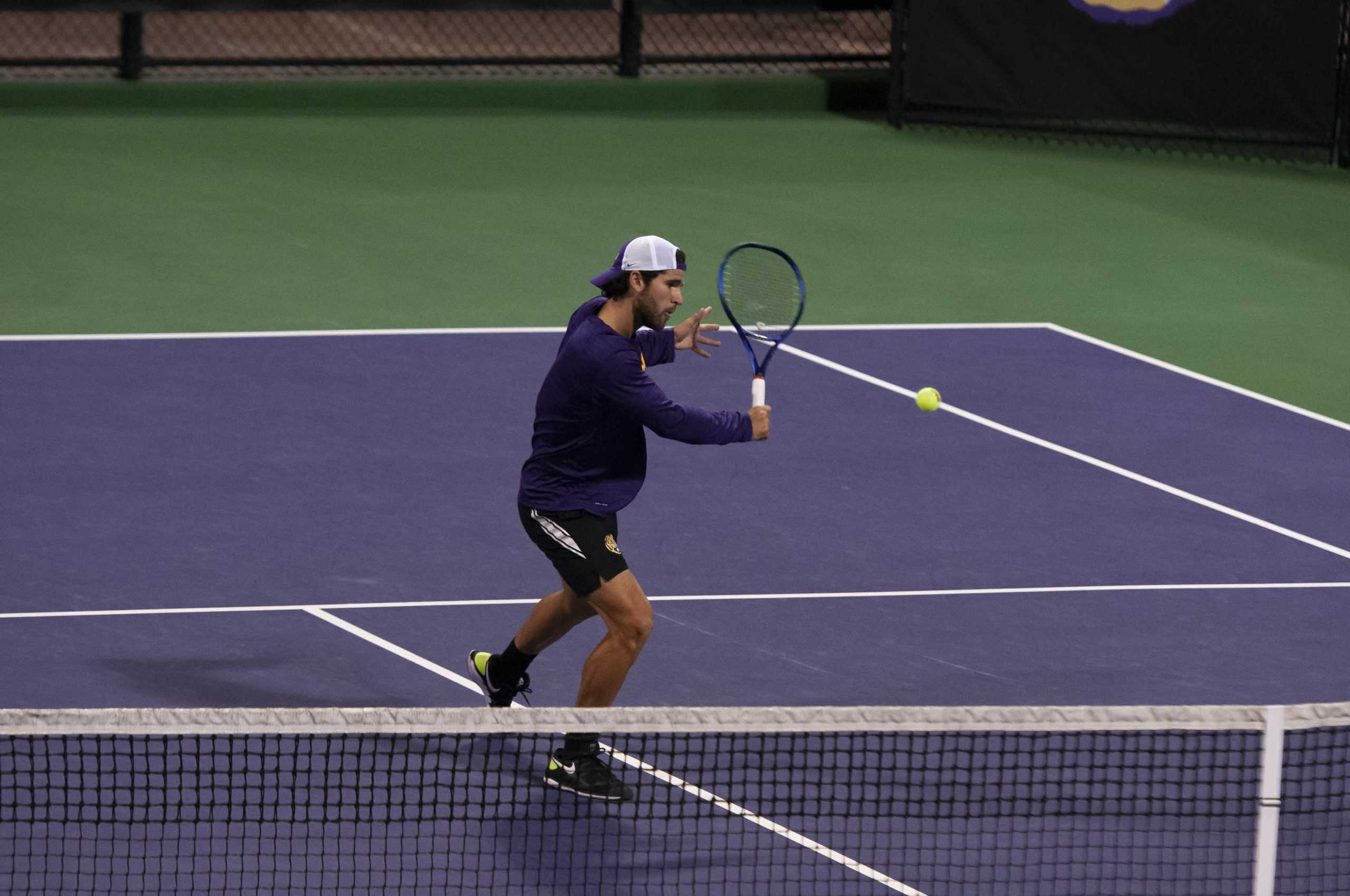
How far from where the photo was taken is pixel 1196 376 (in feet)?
45.9

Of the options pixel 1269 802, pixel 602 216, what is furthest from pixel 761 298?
pixel 602 216

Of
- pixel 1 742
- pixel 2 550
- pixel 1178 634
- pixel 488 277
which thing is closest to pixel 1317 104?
pixel 488 277

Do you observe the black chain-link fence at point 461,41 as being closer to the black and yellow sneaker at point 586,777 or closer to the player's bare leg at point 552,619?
the player's bare leg at point 552,619

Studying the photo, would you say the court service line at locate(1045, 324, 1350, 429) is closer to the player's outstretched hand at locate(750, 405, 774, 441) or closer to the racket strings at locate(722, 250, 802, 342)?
the racket strings at locate(722, 250, 802, 342)

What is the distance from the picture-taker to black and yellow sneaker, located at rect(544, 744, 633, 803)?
755cm

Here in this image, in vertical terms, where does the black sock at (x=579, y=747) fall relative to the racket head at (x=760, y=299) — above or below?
below

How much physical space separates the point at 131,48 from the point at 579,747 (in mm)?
15699

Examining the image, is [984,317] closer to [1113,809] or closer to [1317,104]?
[1317,104]

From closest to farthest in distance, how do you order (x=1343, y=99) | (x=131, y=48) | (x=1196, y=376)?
(x=1196, y=376) < (x=1343, y=99) < (x=131, y=48)

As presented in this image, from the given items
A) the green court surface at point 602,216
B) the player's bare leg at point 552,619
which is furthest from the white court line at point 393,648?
the green court surface at point 602,216

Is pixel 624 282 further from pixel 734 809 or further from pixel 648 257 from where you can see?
pixel 734 809

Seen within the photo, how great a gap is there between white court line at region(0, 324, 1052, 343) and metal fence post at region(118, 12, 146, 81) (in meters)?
7.99

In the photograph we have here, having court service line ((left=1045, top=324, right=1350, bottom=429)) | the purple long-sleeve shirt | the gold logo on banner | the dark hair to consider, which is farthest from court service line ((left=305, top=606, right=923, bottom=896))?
the gold logo on banner

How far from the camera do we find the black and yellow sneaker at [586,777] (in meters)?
7.55
